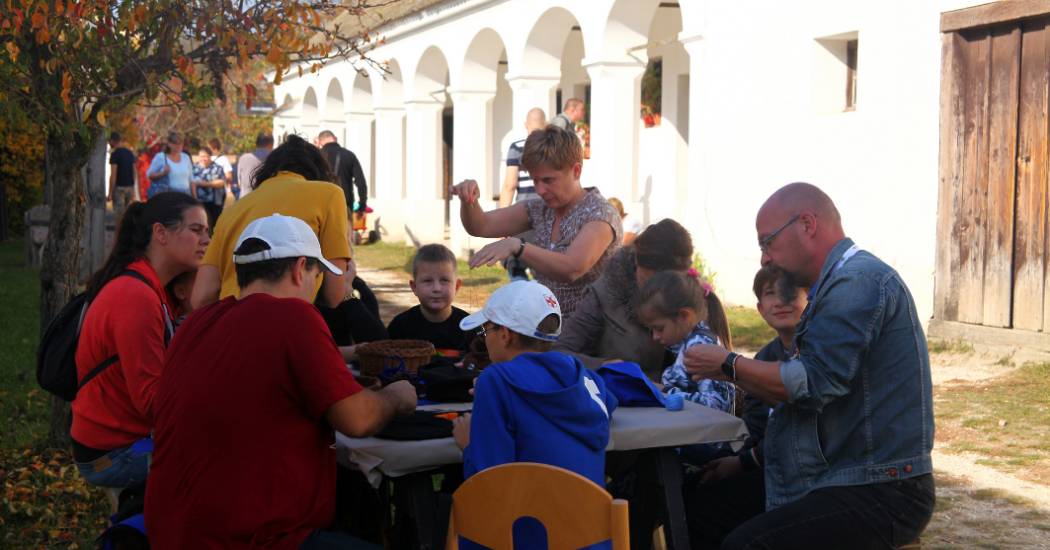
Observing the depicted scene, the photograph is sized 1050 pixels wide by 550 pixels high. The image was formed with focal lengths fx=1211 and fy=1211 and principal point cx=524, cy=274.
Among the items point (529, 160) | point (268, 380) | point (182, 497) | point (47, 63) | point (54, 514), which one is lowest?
point (54, 514)

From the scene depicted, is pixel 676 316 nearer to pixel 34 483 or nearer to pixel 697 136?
pixel 34 483

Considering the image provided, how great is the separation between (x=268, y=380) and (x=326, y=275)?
1.57 meters

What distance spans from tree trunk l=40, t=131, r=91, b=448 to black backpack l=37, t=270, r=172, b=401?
215cm

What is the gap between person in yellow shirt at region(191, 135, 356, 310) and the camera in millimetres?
4469

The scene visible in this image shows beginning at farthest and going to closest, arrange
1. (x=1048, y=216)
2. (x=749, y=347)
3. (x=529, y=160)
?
(x=749, y=347)
(x=1048, y=216)
(x=529, y=160)

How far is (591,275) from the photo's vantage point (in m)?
5.17

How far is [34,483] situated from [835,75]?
827 cm

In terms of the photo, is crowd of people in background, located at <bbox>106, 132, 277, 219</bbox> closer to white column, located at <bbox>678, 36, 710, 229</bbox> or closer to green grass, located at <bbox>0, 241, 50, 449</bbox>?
green grass, located at <bbox>0, 241, 50, 449</bbox>

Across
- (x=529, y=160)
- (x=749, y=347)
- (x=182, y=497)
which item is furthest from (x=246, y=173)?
(x=182, y=497)

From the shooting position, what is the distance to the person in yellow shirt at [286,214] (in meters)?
4.47

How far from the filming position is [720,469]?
4.27m

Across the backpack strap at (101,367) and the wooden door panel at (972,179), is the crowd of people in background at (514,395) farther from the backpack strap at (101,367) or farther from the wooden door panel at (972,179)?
the wooden door panel at (972,179)

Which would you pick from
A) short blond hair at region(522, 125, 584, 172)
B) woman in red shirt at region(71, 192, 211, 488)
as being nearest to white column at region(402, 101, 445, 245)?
short blond hair at region(522, 125, 584, 172)

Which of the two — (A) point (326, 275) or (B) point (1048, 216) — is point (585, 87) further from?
(A) point (326, 275)
